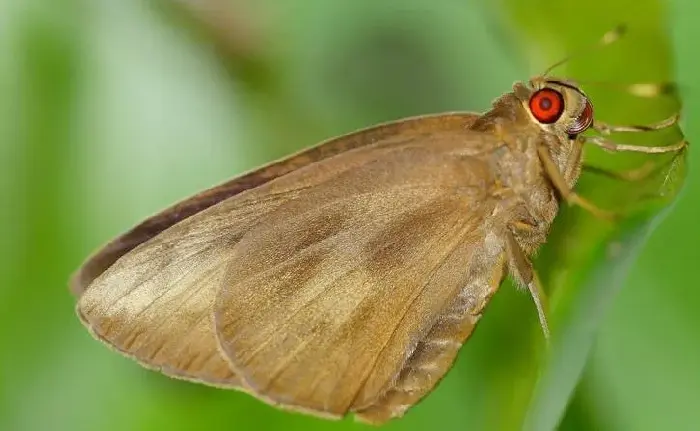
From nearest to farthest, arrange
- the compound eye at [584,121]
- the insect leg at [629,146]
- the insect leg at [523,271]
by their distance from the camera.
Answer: the insect leg at [629,146]
the insect leg at [523,271]
the compound eye at [584,121]

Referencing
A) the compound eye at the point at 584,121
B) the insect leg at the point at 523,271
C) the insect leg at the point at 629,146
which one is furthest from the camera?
the compound eye at the point at 584,121

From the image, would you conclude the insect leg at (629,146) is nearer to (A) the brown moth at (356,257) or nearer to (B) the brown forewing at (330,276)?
(A) the brown moth at (356,257)

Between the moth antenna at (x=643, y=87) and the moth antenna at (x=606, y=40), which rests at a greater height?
the moth antenna at (x=606, y=40)

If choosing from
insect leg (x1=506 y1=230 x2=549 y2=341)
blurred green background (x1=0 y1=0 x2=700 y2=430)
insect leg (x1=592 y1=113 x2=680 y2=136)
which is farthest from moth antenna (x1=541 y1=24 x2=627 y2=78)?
insect leg (x1=506 y1=230 x2=549 y2=341)

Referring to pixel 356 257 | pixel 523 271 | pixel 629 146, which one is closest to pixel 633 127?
pixel 629 146

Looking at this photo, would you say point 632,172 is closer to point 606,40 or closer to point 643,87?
point 643,87

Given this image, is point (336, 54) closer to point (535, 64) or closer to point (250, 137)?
point (250, 137)

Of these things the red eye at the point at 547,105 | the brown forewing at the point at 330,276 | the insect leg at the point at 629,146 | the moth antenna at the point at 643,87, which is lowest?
the brown forewing at the point at 330,276

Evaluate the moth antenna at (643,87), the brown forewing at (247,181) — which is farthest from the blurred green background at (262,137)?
the brown forewing at (247,181)

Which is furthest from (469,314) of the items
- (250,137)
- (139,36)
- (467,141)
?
(139,36)
